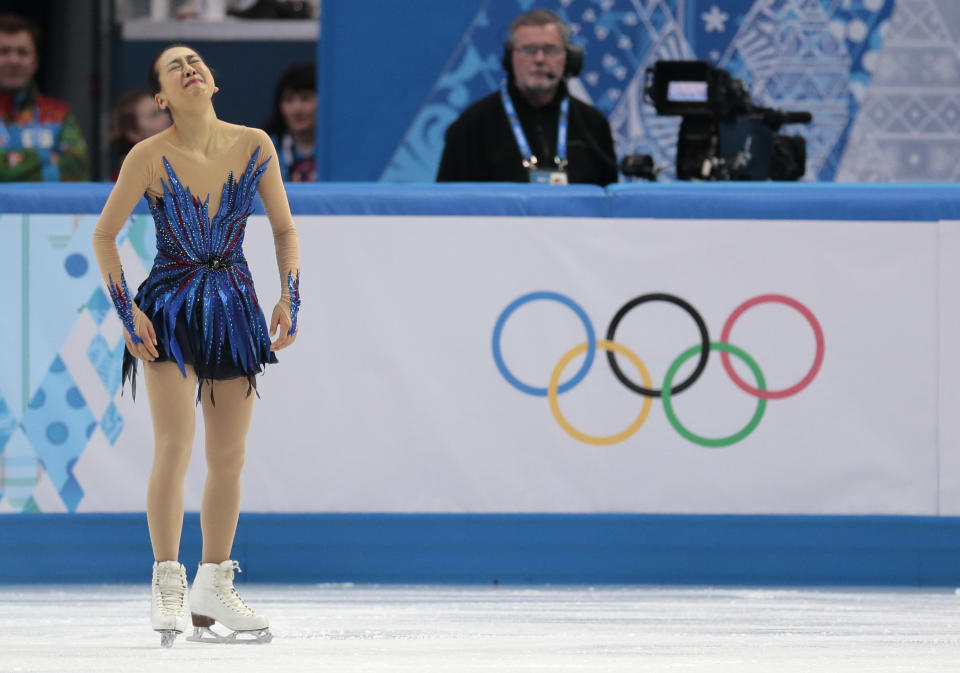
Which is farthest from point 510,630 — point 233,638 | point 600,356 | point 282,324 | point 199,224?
point 199,224

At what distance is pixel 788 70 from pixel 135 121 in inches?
120

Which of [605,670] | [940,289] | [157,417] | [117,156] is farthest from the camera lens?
[117,156]

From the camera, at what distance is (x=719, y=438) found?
16.0 feet

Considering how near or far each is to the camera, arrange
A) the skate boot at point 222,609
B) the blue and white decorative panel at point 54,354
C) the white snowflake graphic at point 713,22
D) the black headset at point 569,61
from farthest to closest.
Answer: the white snowflake graphic at point 713,22 < the black headset at point 569,61 < the blue and white decorative panel at point 54,354 < the skate boot at point 222,609

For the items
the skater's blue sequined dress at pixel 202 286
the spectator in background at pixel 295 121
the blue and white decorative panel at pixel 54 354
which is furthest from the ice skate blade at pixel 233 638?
the spectator in background at pixel 295 121

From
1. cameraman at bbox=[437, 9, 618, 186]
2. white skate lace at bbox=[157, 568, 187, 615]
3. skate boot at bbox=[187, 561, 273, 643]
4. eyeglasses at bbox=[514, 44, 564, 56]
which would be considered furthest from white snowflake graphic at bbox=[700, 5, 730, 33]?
white skate lace at bbox=[157, 568, 187, 615]

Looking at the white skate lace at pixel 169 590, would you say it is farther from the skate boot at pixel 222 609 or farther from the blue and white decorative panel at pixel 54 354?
the blue and white decorative panel at pixel 54 354

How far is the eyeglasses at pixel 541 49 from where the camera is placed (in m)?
5.94

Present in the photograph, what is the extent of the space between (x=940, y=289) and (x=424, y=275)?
4.71 ft

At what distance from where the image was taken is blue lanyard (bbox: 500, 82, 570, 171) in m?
5.87

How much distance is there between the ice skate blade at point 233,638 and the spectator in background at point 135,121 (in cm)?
407

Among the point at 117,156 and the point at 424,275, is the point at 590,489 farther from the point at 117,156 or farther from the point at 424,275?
the point at 117,156

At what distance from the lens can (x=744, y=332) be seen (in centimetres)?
488

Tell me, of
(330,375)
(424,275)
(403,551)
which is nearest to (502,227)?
(424,275)
